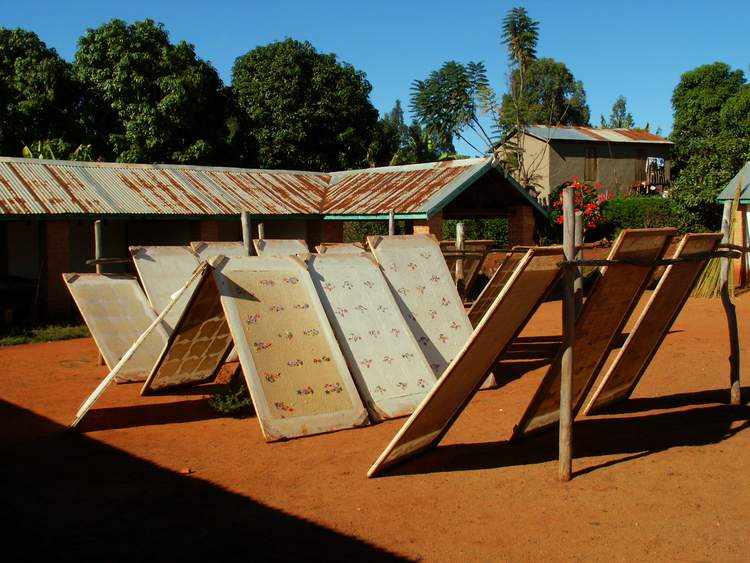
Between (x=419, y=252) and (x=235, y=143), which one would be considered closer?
(x=419, y=252)

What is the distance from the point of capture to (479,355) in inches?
233

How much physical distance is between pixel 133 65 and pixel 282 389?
23451 millimetres

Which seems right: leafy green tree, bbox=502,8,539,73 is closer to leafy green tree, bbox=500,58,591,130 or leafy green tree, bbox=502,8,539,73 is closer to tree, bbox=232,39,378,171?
tree, bbox=232,39,378,171

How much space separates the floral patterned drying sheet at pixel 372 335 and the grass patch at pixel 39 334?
8045mm

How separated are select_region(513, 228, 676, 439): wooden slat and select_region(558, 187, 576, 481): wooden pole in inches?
7.0

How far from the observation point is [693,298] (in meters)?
18.5

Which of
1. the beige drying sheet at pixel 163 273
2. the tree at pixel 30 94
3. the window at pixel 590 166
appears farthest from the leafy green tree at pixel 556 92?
the beige drying sheet at pixel 163 273

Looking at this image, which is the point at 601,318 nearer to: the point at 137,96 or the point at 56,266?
the point at 56,266

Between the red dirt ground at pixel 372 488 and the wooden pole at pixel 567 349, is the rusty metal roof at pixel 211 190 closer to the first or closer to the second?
the red dirt ground at pixel 372 488

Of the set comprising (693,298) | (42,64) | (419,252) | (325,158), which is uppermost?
(42,64)

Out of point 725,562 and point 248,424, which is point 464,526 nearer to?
point 725,562

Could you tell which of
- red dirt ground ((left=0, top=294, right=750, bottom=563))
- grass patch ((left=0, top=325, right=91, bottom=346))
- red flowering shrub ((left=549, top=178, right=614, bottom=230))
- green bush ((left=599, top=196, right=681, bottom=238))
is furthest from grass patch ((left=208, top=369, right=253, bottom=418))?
green bush ((left=599, top=196, right=681, bottom=238))

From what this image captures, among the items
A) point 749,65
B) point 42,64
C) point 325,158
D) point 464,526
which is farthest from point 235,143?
point 749,65

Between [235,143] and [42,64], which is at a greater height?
[42,64]
